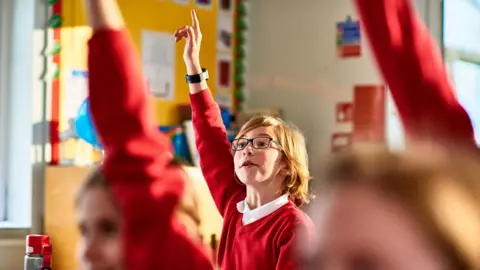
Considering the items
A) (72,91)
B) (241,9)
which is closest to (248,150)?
(72,91)

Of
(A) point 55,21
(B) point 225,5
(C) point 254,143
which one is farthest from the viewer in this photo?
(B) point 225,5

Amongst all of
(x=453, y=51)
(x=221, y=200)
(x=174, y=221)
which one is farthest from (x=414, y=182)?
(x=453, y=51)

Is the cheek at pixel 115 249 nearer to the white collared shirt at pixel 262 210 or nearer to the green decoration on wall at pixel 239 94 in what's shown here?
the white collared shirt at pixel 262 210

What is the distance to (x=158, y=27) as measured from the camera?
10.9 feet

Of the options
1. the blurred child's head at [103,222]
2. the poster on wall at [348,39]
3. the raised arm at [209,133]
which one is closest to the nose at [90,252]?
the blurred child's head at [103,222]

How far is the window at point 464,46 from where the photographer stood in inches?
119

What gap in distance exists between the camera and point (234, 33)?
3.69 m

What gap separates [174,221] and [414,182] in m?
0.19

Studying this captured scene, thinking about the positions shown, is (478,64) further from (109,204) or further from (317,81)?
(109,204)

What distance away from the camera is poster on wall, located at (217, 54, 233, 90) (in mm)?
3572

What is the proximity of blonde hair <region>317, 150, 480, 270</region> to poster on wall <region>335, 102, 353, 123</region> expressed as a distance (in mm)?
2838

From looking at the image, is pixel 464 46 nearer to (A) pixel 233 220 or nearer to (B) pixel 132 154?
(A) pixel 233 220

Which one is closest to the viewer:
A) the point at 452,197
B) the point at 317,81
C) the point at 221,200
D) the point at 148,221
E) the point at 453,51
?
the point at 452,197

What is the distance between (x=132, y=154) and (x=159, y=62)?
2784 millimetres
